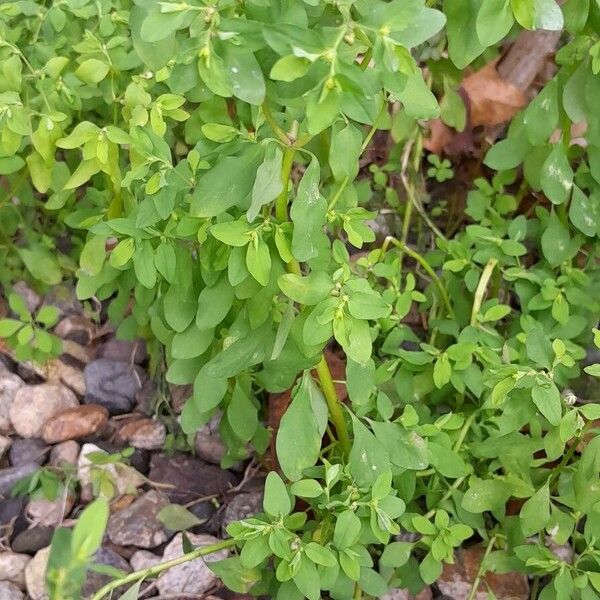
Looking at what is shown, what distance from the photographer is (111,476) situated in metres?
1.62

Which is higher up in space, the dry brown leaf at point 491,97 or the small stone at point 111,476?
the dry brown leaf at point 491,97

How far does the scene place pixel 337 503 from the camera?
115cm

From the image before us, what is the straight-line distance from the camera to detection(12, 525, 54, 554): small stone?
153 centimetres

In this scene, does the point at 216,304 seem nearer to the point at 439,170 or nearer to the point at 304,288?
the point at 304,288

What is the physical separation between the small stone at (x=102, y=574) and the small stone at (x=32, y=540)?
0.37 ft

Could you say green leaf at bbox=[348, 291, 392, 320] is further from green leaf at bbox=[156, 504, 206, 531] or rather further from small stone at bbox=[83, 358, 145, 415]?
small stone at bbox=[83, 358, 145, 415]

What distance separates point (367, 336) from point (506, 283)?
0.83 metres

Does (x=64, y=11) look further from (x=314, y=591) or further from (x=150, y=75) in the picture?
(x=314, y=591)

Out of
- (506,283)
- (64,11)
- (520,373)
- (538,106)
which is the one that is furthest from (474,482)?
(64,11)

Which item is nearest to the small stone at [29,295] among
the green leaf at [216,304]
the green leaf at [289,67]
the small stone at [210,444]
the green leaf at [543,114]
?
the small stone at [210,444]

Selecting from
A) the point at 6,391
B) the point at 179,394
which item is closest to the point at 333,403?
the point at 179,394

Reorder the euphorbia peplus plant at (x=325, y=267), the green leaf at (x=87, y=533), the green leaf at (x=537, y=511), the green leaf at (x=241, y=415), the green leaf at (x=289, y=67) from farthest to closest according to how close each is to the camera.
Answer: the green leaf at (x=241, y=415) < the green leaf at (x=537, y=511) < the euphorbia peplus plant at (x=325, y=267) < the green leaf at (x=289, y=67) < the green leaf at (x=87, y=533)

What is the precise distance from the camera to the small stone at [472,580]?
1486 millimetres

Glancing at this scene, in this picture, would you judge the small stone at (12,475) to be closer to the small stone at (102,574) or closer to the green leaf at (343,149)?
the small stone at (102,574)
